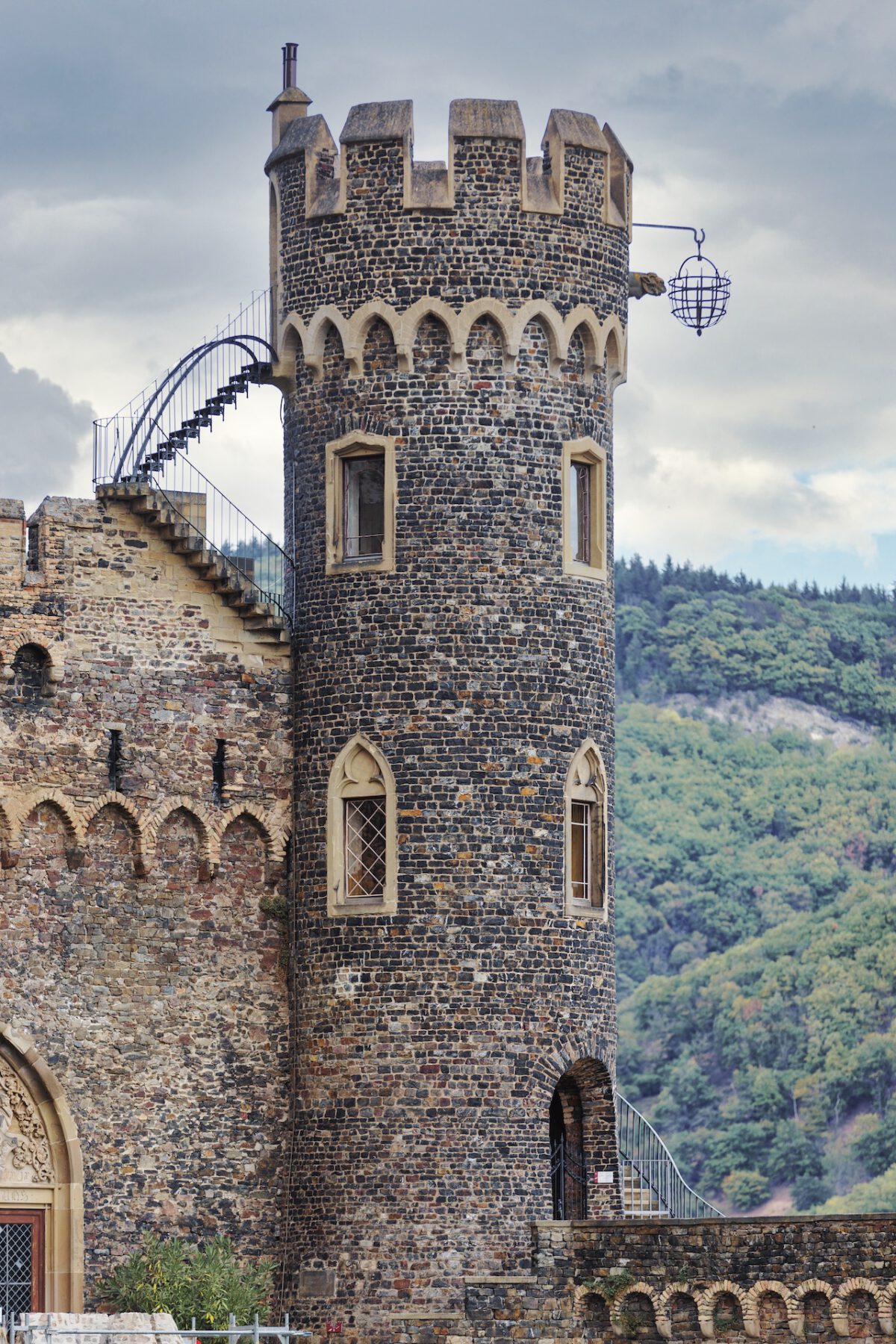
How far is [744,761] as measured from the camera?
91.7m

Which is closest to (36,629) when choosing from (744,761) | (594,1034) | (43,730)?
(43,730)

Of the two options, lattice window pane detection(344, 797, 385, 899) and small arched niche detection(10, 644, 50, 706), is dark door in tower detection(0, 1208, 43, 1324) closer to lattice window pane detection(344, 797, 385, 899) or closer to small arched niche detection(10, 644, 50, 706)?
lattice window pane detection(344, 797, 385, 899)

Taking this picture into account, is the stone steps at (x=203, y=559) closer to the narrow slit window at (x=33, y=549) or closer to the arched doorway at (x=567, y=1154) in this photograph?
the narrow slit window at (x=33, y=549)

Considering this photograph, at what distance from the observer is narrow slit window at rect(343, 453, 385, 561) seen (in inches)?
1309

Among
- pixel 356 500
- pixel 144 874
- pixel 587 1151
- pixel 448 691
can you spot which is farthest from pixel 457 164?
pixel 587 1151

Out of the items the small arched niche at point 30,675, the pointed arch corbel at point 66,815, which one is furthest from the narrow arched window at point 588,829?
the small arched niche at point 30,675

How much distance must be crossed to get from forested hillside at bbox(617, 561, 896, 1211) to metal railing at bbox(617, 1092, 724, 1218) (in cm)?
3821

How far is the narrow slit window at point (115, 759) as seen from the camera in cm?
3216

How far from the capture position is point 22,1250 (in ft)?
102

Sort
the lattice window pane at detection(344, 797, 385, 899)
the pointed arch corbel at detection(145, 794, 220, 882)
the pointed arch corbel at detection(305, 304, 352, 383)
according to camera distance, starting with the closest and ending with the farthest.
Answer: the lattice window pane at detection(344, 797, 385, 899) < the pointed arch corbel at detection(145, 794, 220, 882) < the pointed arch corbel at detection(305, 304, 352, 383)

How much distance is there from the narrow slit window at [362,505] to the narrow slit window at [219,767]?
8.52ft

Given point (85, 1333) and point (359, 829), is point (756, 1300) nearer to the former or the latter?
point (359, 829)

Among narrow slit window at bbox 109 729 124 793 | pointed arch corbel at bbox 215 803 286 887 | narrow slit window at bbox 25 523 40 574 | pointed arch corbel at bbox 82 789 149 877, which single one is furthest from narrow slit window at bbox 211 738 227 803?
narrow slit window at bbox 25 523 40 574

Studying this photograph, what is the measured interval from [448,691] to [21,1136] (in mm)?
6800
